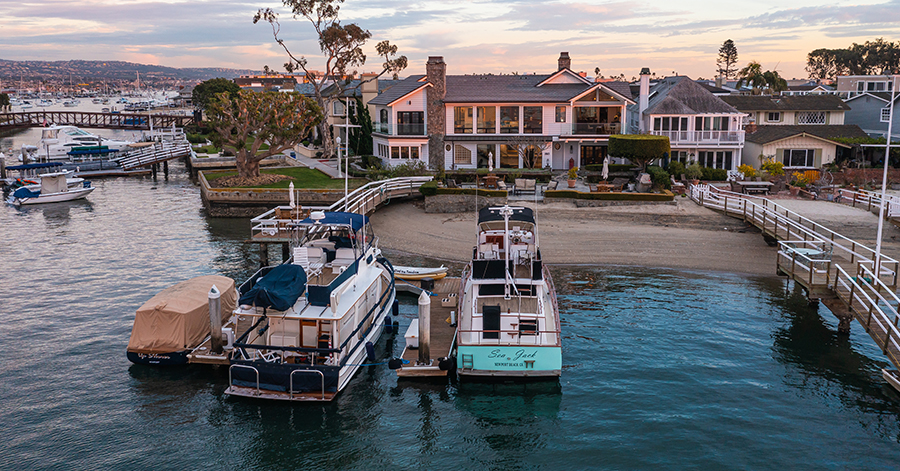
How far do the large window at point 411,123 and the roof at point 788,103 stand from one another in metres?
30.0

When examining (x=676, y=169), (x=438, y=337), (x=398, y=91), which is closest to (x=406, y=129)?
(x=398, y=91)

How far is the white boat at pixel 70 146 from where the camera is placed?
233 feet

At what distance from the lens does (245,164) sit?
52781mm

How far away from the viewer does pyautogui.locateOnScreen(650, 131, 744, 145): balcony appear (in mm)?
50812

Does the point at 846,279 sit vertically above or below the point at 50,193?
below

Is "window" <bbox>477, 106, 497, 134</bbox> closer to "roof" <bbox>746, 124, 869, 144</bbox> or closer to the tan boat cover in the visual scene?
"roof" <bbox>746, 124, 869, 144</bbox>

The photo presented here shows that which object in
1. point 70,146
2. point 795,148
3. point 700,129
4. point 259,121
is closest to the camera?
point 259,121

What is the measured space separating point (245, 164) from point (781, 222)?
38277 mm

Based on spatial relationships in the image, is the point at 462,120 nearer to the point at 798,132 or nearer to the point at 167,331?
the point at 798,132

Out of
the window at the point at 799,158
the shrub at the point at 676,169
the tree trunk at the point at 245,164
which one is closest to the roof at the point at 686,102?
the shrub at the point at 676,169

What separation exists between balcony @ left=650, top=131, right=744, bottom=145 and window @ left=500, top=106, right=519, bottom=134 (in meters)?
10.9

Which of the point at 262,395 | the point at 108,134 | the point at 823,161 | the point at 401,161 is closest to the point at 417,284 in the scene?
the point at 262,395

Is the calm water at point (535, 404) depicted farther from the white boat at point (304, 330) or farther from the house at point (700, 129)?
the house at point (700, 129)

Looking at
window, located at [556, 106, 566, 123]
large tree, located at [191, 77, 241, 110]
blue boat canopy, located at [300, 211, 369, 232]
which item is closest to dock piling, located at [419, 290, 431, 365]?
blue boat canopy, located at [300, 211, 369, 232]
